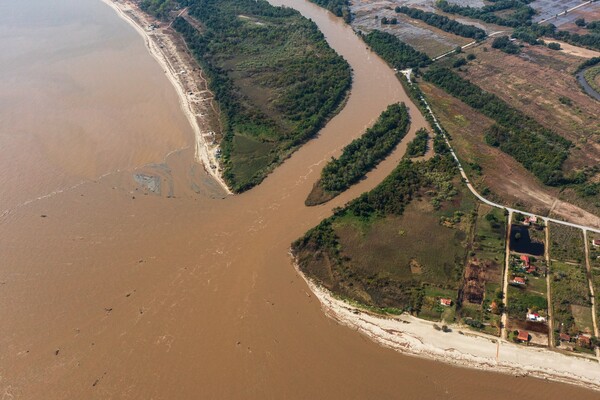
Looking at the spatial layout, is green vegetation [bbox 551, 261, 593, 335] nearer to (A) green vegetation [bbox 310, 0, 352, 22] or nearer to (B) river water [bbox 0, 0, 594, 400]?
(B) river water [bbox 0, 0, 594, 400]

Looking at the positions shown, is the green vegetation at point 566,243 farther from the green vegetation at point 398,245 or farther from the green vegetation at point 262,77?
the green vegetation at point 262,77

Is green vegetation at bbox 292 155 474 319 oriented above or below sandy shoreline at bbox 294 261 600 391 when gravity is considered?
above

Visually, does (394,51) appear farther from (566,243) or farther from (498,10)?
(566,243)

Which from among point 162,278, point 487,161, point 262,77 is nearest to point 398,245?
point 487,161

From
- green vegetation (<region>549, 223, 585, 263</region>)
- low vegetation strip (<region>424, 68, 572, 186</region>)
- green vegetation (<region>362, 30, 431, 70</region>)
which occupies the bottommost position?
green vegetation (<region>549, 223, 585, 263</region>)

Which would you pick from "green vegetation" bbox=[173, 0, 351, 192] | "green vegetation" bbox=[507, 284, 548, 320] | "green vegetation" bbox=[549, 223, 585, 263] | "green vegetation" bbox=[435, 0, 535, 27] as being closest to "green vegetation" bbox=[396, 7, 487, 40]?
"green vegetation" bbox=[435, 0, 535, 27]

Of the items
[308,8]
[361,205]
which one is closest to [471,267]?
[361,205]
